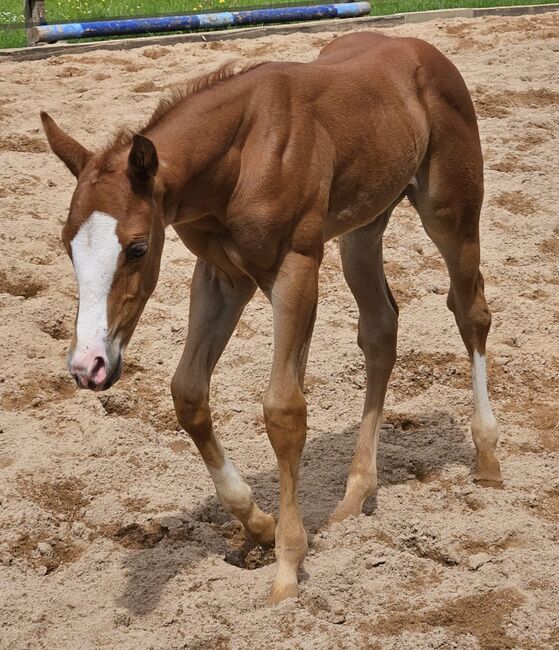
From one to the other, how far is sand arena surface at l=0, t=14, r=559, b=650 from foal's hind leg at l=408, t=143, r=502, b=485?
178mm

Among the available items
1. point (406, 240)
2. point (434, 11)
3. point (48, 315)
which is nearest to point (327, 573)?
point (48, 315)

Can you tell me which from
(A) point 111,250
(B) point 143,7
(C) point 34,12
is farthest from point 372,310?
(B) point 143,7

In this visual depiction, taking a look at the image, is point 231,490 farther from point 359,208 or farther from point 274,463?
point 359,208

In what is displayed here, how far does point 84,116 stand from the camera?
7324 mm

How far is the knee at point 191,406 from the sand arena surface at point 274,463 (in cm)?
45

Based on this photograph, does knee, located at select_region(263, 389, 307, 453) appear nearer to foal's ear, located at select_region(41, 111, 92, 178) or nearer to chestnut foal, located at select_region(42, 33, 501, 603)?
chestnut foal, located at select_region(42, 33, 501, 603)

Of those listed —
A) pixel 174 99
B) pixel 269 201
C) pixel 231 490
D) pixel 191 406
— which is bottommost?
pixel 231 490

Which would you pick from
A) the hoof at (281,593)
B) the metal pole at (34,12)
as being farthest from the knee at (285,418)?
the metal pole at (34,12)

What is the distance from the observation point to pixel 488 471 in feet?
14.6

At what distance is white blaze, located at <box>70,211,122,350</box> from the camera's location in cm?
307

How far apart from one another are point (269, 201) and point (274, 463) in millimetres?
1432

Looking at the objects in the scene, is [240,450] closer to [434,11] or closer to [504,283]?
[504,283]

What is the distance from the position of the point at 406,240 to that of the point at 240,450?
6.98ft

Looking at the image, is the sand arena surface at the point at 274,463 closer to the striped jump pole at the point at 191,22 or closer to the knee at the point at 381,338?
the knee at the point at 381,338
